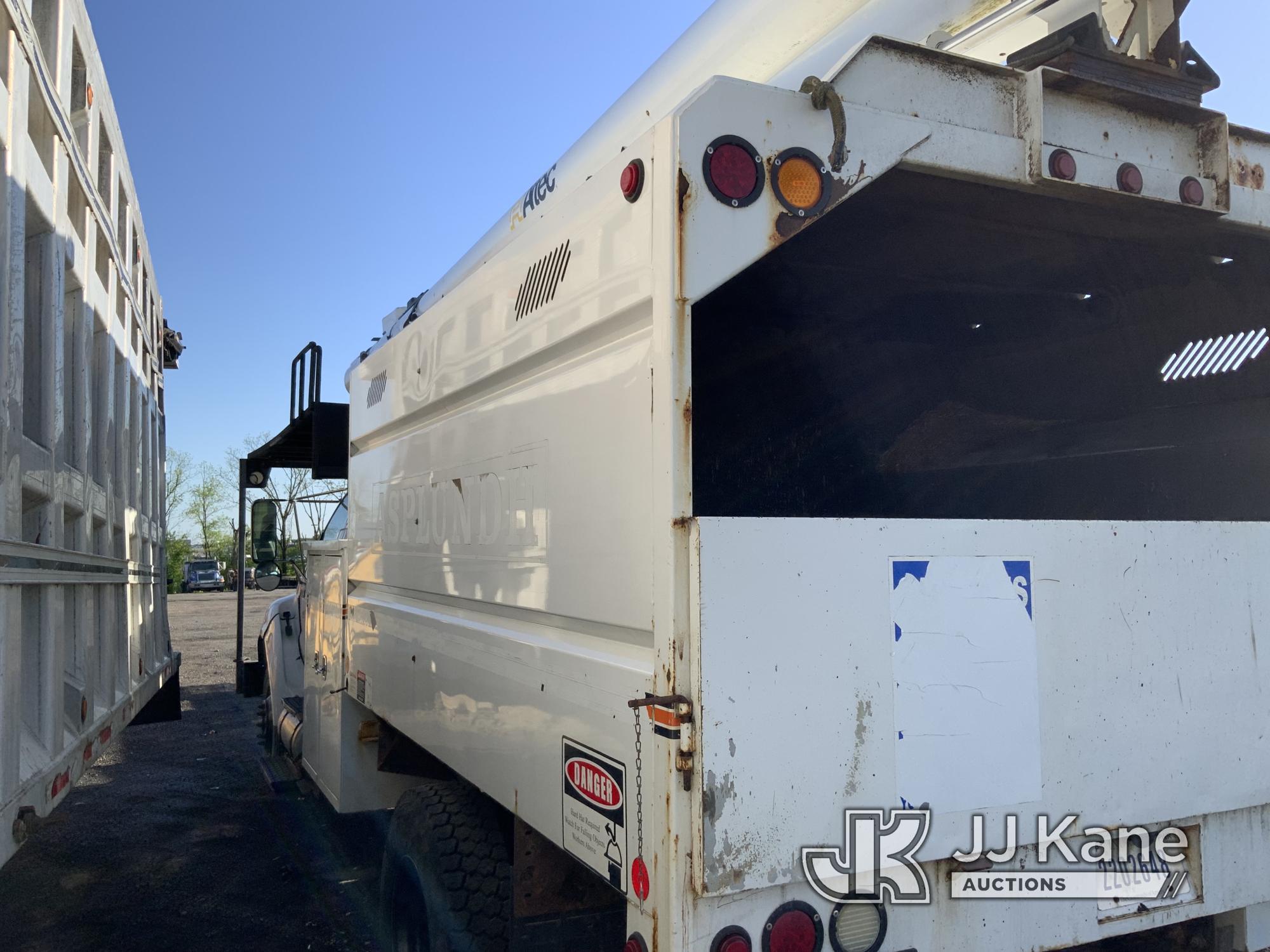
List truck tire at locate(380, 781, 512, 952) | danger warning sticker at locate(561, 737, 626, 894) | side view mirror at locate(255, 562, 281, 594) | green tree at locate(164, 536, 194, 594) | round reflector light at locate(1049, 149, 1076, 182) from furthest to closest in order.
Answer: green tree at locate(164, 536, 194, 594), side view mirror at locate(255, 562, 281, 594), truck tire at locate(380, 781, 512, 952), round reflector light at locate(1049, 149, 1076, 182), danger warning sticker at locate(561, 737, 626, 894)

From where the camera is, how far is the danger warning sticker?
199cm

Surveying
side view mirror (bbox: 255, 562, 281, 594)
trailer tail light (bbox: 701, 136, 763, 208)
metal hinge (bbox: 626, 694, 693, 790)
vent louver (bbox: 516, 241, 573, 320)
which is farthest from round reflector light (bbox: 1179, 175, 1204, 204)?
side view mirror (bbox: 255, 562, 281, 594)

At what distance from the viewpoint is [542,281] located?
2.52 metres

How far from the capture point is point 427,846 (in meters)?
2.88

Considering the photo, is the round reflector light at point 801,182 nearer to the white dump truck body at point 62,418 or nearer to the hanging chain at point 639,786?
the hanging chain at point 639,786

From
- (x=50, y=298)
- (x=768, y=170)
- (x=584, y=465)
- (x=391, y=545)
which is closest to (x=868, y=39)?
(x=768, y=170)

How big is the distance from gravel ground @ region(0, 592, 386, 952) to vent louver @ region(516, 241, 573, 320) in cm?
259

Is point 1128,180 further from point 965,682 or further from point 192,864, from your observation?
point 192,864

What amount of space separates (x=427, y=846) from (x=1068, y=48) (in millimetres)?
2644

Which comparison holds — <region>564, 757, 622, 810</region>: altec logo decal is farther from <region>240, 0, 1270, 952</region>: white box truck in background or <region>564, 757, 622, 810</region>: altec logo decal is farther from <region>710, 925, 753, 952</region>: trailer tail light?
<region>710, 925, 753, 952</region>: trailer tail light

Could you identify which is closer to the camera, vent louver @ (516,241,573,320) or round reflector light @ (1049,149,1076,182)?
round reflector light @ (1049,149,1076,182)

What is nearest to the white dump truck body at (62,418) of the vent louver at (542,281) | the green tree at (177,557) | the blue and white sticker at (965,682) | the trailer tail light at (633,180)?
the vent louver at (542,281)

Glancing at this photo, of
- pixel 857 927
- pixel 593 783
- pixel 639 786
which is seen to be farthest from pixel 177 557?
pixel 857 927

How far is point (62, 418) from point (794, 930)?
2504mm
